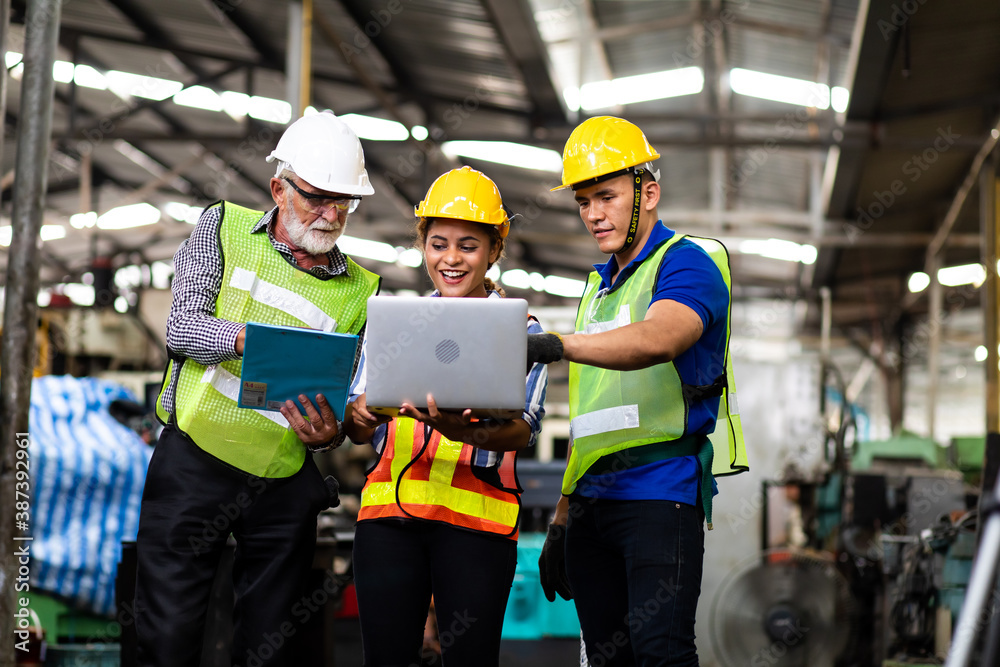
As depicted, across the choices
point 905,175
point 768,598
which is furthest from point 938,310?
point 768,598

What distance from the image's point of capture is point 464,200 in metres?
2.59

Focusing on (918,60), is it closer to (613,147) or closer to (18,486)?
(613,147)

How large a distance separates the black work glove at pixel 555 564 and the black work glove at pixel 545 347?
715 millimetres

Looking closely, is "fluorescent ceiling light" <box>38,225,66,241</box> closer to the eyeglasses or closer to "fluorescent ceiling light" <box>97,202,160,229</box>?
"fluorescent ceiling light" <box>97,202,160,229</box>

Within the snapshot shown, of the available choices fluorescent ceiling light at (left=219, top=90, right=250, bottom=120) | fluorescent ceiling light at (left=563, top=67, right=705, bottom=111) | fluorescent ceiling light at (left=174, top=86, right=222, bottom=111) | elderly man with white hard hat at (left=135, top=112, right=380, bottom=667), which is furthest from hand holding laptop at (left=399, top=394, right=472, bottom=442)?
fluorescent ceiling light at (left=174, top=86, right=222, bottom=111)

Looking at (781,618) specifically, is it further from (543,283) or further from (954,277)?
(543,283)

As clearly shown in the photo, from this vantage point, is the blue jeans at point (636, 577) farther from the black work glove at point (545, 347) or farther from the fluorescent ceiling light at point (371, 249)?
the fluorescent ceiling light at point (371, 249)

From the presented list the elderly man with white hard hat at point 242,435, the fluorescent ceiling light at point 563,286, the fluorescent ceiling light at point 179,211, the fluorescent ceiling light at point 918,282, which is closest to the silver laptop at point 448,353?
the elderly man with white hard hat at point 242,435

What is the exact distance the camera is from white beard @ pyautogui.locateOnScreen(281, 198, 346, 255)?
2727mm

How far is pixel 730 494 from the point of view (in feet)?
24.3

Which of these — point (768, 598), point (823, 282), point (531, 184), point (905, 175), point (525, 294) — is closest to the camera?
point (768, 598)

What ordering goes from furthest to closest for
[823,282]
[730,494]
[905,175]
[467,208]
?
[823,282] < [905,175] < [730,494] < [467,208]

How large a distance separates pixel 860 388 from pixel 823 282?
249 inches

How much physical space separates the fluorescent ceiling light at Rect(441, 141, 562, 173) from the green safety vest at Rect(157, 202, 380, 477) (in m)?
8.57
